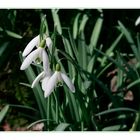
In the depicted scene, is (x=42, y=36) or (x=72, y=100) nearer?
(x=42, y=36)

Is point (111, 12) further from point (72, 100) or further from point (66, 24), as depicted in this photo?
point (72, 100)

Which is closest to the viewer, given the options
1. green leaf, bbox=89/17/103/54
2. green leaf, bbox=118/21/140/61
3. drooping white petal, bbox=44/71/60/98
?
drooping white petal, bbox=44/71/60/98

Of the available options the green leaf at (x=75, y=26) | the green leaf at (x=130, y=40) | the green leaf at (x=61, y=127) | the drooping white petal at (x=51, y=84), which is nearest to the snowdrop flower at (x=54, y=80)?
the drooping white petal at (x=51, y=84)

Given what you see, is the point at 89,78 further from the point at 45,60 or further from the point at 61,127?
the point at 45,60

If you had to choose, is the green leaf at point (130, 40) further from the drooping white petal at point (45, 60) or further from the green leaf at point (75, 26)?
the drooping white petal at point (45, 60)

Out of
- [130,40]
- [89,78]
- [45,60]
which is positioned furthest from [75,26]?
[45,60]

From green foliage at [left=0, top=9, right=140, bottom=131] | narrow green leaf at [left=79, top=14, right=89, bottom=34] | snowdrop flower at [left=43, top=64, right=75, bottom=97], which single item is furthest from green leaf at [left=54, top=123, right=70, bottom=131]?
narrow green leaf at [left=79, top=14, right=89, bottom=34]

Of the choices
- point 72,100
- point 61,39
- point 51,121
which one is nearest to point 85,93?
point 72,100

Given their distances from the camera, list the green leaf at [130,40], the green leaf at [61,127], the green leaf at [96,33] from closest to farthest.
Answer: the green leaf at [61,127] < the green leaf at [130,40] < the green leaf at [96,33]

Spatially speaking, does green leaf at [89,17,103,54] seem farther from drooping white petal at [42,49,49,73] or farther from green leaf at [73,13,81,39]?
drooping white petal at [42,49,49,73]

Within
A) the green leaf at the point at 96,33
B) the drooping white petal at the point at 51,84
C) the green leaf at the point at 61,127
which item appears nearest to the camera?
the drooping white petal at the point at 51,84

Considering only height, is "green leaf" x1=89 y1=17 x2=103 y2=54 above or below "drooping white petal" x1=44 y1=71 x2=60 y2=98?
above
